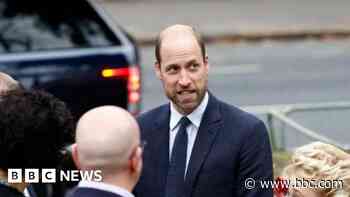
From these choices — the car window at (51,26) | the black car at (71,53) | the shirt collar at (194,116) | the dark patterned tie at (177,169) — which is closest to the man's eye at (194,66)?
the shirt collar at (194,116)

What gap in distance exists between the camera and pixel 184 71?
444 centimetres

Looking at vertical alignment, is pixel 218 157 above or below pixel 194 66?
below

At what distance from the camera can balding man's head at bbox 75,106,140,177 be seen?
3215 mm

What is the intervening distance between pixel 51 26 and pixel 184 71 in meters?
4.68

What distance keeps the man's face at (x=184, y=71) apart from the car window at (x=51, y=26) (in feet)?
13.9

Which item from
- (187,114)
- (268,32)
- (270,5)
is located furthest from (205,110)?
(270,5)

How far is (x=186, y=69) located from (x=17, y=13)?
15.8 feet

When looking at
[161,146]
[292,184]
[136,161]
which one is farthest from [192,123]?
[136,161]

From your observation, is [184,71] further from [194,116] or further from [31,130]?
[31,130]

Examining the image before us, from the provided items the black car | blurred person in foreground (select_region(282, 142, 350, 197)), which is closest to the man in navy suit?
blurred person in foreground (select_region(282, 142, 350, 197))

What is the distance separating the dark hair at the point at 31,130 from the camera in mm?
3664

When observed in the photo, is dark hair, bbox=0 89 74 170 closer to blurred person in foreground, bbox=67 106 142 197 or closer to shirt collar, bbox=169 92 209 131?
blurred person in foreground, bbox=67 106 142 197

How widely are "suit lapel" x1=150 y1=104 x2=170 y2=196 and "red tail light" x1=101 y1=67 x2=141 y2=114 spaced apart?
12.4ft

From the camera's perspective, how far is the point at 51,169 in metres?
3.89
